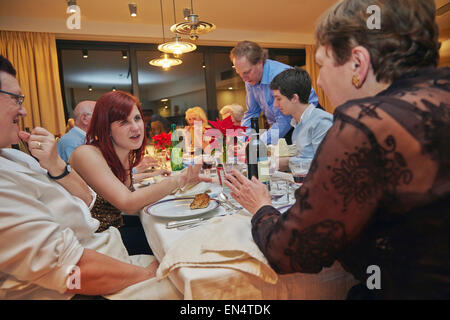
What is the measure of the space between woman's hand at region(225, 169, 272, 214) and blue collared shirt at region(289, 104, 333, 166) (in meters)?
1.26

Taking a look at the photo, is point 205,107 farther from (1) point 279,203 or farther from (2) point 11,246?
(2) point 11,246

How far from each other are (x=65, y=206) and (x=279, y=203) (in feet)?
2.49

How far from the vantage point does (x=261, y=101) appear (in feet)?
11.0

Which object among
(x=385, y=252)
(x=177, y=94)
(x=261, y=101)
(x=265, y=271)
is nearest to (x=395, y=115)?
(x=385, y=252)

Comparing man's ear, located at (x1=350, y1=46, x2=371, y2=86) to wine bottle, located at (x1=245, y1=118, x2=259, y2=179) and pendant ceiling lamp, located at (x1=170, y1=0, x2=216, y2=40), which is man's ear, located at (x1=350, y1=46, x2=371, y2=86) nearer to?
wine bottle, located at (x1=245, y1=118, x2=259, y2=179)

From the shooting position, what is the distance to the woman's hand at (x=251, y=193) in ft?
2.92

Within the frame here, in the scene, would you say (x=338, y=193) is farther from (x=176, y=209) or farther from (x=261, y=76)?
(x=261, y=76)

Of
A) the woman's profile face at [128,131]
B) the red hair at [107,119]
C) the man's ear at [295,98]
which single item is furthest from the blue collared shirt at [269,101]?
the red hair at [107,119]

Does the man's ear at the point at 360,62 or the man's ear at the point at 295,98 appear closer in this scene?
the man's ear at the point at 360,62

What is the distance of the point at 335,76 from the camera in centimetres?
77

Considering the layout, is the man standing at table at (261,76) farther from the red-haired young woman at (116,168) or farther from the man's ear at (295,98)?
the red-haired young woman at (116,168)

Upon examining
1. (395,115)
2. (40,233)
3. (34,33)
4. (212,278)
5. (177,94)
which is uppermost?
(34,33)

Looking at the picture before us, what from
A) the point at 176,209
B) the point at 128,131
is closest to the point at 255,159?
the point at 176,209

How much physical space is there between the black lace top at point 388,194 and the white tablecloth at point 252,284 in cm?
11
